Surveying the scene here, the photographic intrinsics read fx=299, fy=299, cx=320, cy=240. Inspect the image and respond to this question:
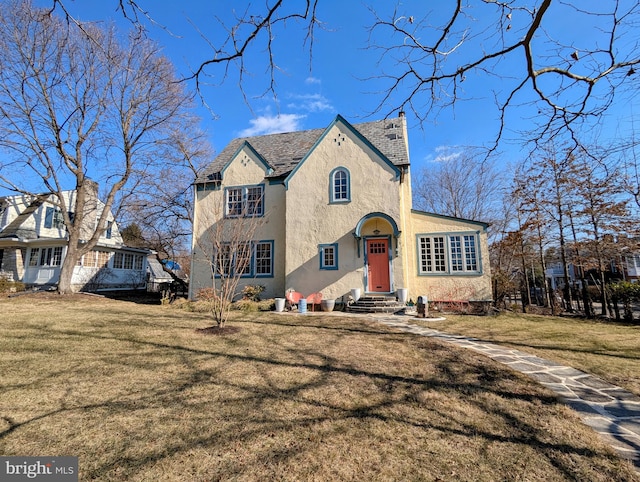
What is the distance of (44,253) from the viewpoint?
23500 mm

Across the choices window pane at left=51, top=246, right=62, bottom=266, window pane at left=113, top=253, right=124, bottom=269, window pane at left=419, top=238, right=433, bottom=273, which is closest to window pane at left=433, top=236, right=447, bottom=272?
window pane at left=419, top=238, right=433, bottom=273

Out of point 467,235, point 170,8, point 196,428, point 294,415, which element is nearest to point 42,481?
point 196,428

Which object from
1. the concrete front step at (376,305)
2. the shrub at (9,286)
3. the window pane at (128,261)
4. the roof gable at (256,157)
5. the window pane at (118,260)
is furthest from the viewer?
the window pane at (128,261)

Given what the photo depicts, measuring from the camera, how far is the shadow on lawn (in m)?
3.03

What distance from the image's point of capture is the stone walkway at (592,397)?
3.40 m

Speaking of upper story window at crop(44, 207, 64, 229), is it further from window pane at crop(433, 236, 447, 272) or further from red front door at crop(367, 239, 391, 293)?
window pane at crop(433, 236, 447, 272)

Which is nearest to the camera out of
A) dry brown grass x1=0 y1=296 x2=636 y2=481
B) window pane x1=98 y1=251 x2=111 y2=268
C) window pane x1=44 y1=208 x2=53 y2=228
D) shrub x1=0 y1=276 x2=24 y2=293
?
dry brown grass x1=0 y1=296 x2=636 y2=481

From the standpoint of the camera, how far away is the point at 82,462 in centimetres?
282

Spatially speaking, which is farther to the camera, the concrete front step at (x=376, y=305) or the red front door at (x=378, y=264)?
the red front door at (x=378, y=264)

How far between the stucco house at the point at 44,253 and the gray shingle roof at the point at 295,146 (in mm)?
9843

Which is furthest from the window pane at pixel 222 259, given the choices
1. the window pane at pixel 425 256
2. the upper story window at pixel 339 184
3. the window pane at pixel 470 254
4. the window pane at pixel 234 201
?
the window pane at pixel 470 254

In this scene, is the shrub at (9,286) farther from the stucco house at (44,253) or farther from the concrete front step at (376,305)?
the concrete front step at (376,305)

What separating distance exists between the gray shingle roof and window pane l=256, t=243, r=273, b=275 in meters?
4.06

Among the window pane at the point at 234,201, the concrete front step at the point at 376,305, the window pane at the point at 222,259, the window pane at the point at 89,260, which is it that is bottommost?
the concrete front step at the point at 376,305
